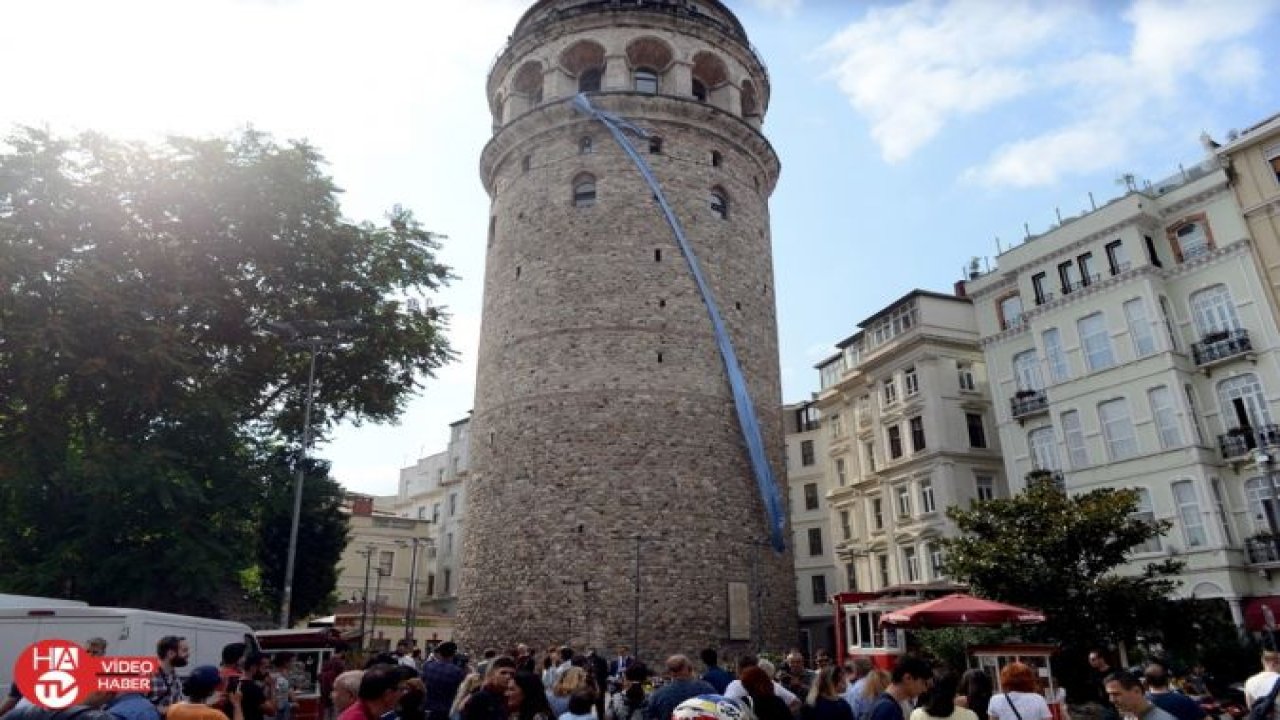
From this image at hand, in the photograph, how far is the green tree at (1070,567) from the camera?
16547mm

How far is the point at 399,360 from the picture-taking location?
23.1 m

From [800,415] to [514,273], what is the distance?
23560mm

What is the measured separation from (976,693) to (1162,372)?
20.2 m

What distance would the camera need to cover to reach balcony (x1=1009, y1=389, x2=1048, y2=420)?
27203mm

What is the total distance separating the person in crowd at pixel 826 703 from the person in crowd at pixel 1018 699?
1333mm

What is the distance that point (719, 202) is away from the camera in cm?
2680

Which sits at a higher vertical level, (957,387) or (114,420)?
(957,387)

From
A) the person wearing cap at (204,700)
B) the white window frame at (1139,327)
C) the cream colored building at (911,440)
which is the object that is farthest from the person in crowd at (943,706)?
the cream colored building at (911,440)

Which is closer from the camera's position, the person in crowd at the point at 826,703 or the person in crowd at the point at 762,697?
the person in crowd at the point at 762,697

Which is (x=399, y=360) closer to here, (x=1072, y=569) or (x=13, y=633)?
(x=13, y=633)

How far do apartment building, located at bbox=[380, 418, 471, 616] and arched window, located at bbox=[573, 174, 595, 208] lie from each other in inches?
1000

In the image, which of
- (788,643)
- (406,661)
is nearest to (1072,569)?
(788,643)

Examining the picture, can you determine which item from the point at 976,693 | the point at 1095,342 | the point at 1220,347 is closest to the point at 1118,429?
the point at 1095,342

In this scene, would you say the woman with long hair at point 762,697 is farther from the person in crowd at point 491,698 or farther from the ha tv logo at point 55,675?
the ha tv logo at point 55,675
